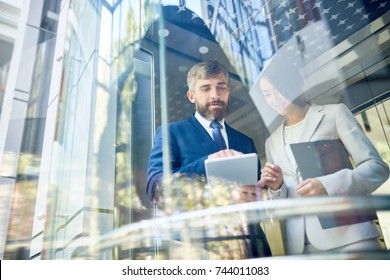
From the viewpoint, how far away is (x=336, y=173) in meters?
1.70

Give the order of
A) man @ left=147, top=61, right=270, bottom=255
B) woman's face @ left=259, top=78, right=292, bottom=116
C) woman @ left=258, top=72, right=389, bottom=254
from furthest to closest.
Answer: woman's face @ left=259, top=78, right=292, bottom=116
man @ left=147, top=61, right=270, bottom=255
woman @ left=258, top=72, right=389, bottom=254

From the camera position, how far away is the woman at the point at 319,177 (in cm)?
158

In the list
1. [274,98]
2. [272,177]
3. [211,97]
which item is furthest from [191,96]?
[272,177]

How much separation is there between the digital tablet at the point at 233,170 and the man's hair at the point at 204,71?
1.70 ft

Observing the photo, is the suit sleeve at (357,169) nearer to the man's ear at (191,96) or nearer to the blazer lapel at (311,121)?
the blazer lapel at (311,121)

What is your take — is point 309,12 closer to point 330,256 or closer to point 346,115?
point 346,115

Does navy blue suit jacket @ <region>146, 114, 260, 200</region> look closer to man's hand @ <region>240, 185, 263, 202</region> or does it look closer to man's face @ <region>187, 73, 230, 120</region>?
man's face @ <region>187, 73, 230, 120</region>

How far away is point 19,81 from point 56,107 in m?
0.33

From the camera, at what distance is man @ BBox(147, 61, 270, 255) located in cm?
182

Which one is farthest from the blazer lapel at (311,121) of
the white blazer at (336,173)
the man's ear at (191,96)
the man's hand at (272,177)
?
the man's ear at (191,96)

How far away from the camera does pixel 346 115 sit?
1846 millimetres

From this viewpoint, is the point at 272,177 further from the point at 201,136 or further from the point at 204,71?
the point at 204,71

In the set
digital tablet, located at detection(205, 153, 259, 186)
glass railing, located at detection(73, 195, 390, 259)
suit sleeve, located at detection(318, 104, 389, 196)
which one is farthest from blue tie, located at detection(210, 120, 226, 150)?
suit sleeve, located at detection(318, 104, 389, 196)
